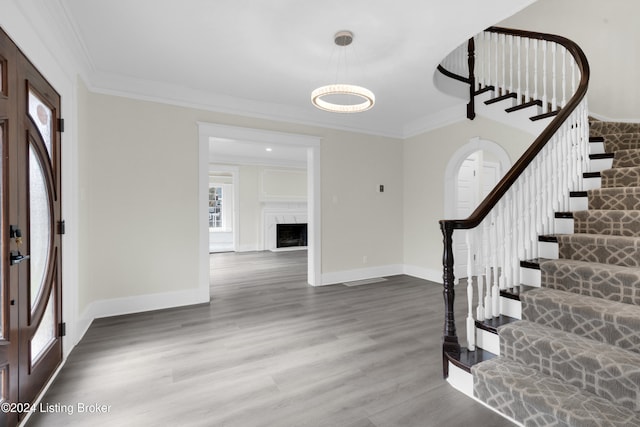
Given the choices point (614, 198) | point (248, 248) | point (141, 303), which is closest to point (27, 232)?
point (141, 303)

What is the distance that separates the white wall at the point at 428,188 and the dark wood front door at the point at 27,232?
4745 mm

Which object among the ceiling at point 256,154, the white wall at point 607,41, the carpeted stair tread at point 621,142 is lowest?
the carpeted stair tread at point 621,142

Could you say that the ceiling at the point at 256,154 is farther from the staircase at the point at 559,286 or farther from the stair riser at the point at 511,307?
the stair riser at the point at 511,307

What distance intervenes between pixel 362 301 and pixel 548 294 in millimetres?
2238

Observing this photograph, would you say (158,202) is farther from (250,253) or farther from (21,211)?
(250,253)

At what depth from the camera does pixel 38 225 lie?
2.03 meters

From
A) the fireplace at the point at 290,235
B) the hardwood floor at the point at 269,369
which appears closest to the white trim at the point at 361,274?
the hardwood floor at the point at 269,369

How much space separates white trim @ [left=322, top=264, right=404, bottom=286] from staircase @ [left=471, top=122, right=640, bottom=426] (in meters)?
2.95

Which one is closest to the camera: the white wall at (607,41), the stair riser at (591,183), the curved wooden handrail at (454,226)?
the curved wooden handrail at (454,226)

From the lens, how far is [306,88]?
3.78 metres

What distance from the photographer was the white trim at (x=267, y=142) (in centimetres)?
390

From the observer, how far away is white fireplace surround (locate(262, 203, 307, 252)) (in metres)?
8.76

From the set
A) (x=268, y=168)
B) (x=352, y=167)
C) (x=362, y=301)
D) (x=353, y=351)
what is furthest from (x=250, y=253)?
(x=353, y=351)

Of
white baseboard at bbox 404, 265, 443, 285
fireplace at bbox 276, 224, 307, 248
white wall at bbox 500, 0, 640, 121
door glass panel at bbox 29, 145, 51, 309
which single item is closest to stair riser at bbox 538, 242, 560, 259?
white baseboard at bbox 404, 265, 443, 285
